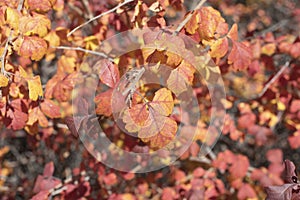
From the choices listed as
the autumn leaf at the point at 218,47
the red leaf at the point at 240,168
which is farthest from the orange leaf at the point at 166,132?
the red leaf at the point at 240,168

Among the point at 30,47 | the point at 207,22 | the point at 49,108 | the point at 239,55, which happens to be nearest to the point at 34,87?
the point at 30,47

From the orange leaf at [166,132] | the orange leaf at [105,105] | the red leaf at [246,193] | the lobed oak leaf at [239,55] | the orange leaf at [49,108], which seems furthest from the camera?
the red leaf at [246,193]

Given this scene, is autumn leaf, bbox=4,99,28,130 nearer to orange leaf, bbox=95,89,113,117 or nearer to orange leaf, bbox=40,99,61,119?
orange leaf, bbox=40,99,61,119

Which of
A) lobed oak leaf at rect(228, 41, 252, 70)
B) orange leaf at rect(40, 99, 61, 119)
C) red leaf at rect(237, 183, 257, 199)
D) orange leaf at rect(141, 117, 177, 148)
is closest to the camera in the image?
orange leaf at rect(141, 117, 177, 148)

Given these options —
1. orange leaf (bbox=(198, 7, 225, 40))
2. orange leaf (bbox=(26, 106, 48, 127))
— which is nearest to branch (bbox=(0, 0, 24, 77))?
orange leaf (bbox=(26, 106, 48, 127))

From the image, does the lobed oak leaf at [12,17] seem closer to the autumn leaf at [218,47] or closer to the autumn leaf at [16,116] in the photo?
the autumn leaf at [16,116]

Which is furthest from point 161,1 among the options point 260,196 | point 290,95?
point 260,196
